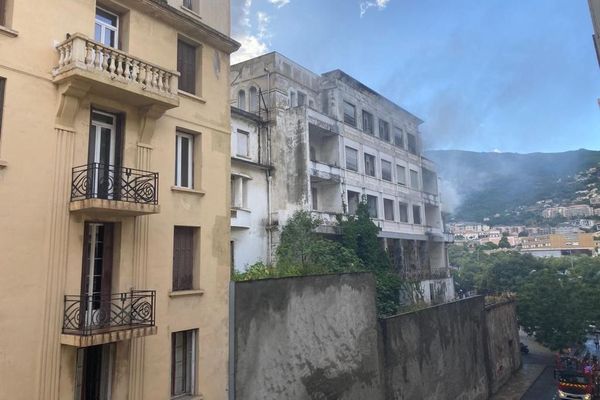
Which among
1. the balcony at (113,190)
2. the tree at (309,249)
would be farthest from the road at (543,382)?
the balcony at (113,190)

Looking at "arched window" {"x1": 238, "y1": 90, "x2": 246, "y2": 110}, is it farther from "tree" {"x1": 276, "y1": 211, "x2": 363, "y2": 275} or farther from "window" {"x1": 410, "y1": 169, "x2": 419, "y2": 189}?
→ "window" {"x1": 410, "y1": 169, "x2": 419, "y2": 189}

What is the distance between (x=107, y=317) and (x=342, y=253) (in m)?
16.0

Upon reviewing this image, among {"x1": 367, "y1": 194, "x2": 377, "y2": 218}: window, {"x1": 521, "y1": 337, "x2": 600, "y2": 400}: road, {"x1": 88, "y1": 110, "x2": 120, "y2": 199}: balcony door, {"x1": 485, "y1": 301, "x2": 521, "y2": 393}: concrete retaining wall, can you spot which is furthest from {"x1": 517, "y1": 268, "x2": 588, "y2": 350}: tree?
{"x1": 88, "y1": 110, "x2": 120, "y2": 199}: balcony door

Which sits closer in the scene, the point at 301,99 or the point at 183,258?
the point at 183,258

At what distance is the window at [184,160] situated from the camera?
1245 centimetres

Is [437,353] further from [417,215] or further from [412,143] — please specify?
[412,143]

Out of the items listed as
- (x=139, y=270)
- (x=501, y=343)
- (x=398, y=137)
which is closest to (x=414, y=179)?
(x=398, y=137)

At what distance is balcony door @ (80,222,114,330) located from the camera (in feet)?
32.1

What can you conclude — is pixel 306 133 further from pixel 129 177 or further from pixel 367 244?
pixel 129 177

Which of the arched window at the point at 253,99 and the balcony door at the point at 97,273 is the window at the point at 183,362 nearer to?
the balcony door at the point at 97,273

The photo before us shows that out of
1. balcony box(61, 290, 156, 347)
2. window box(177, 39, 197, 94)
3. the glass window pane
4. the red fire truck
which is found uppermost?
window box(177, 39, 197, 94)

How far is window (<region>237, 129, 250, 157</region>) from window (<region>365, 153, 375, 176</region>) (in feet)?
37.4

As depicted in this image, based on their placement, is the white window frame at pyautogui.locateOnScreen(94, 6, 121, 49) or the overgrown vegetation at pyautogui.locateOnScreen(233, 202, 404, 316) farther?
the overgrown vegetation at pyautogui.locateOnScreen(233, 202, 404, 316)

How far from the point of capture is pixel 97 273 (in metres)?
10.2
